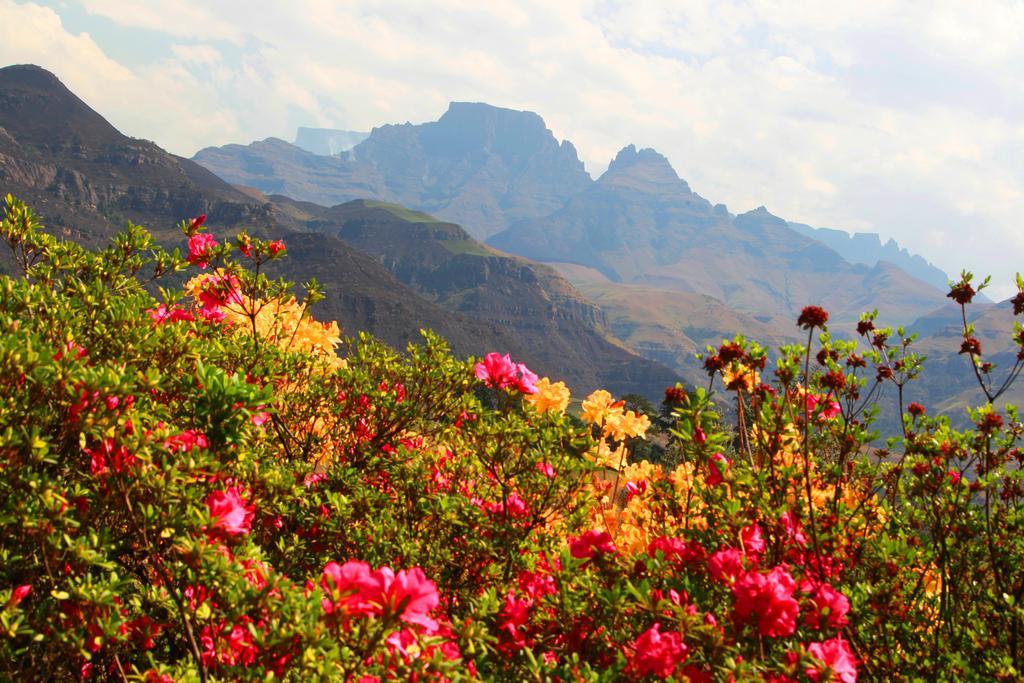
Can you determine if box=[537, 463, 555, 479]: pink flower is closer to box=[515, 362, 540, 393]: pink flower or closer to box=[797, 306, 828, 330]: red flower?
box=[515, 362, 540, 393]: pink flower

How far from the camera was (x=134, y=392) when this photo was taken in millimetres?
2326

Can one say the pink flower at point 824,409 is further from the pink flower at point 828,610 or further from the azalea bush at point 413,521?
the pink flower at point 828,610

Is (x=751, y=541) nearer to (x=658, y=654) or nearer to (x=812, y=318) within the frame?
(x=658, y=654)

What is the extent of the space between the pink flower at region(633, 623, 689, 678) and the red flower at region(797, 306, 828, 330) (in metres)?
2.12

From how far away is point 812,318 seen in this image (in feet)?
11.9

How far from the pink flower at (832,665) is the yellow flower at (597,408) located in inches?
115

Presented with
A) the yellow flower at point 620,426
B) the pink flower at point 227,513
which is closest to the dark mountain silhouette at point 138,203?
the yellow flower at point 620,426

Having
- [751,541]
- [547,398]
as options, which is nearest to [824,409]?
[751,541]

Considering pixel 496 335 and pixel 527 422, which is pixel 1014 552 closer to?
pixel 527 422

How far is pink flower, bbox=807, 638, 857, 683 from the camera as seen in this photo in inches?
83.0

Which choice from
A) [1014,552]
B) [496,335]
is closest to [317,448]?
[1014,552]

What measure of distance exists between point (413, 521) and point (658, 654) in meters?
1.83

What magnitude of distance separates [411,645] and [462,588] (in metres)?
1.31

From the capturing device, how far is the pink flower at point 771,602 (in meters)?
2.27
